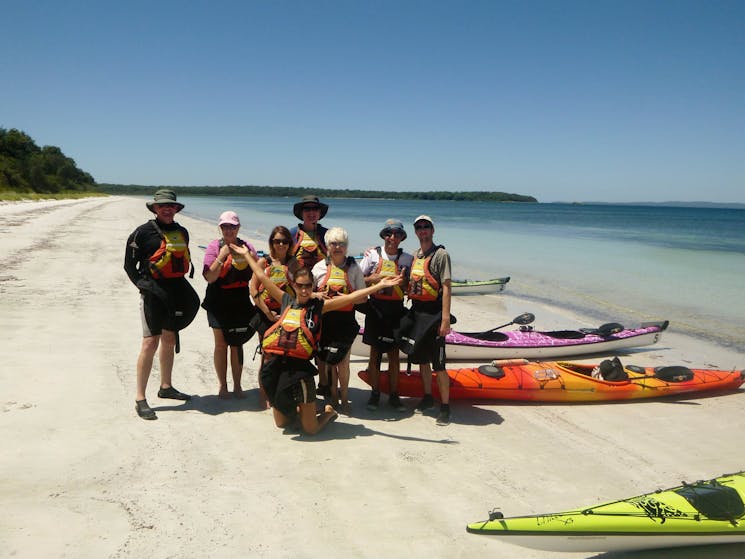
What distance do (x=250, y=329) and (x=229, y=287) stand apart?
17.6 inches

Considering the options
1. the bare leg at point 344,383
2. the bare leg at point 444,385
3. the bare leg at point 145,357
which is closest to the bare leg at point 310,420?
the bare leg at point 344,383

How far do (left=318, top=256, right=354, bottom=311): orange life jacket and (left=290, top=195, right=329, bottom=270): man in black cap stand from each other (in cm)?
31

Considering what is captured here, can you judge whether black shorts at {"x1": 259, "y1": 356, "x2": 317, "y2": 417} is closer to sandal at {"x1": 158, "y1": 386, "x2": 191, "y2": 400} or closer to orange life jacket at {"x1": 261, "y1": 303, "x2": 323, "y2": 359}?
orange life jacket at {"x1": 261, "y1": 303, "x2": 323, "y2": 359}

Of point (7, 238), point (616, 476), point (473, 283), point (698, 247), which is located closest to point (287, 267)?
point (616, 476)

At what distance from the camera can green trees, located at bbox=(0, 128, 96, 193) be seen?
4872 cm

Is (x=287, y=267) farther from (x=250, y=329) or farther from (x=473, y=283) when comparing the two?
(x=473, y=283)

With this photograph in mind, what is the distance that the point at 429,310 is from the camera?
15.8ft

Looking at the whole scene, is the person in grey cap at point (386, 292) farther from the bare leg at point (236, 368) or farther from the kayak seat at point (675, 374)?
the kayak seat at point (675, 374)

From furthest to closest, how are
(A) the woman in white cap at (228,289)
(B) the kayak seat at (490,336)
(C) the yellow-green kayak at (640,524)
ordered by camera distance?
(B) the kayak seat at (490,336)
(A) the woman in white cap at (228,289)
(C) the yellow-green kayak at (640,524)

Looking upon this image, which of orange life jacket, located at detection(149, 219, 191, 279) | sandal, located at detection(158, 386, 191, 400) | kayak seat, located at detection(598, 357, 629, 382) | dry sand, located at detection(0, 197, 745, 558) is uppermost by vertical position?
orange life jacket, located at detection(149, 219, 191, 279)

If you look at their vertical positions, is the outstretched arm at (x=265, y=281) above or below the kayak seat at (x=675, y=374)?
above

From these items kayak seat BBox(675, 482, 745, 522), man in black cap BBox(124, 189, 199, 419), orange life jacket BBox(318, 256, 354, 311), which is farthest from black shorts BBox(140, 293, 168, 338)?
kayak seat BBox(675, 482, 745, 522)

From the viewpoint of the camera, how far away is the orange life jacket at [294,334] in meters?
4.12

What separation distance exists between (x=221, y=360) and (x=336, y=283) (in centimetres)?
151
